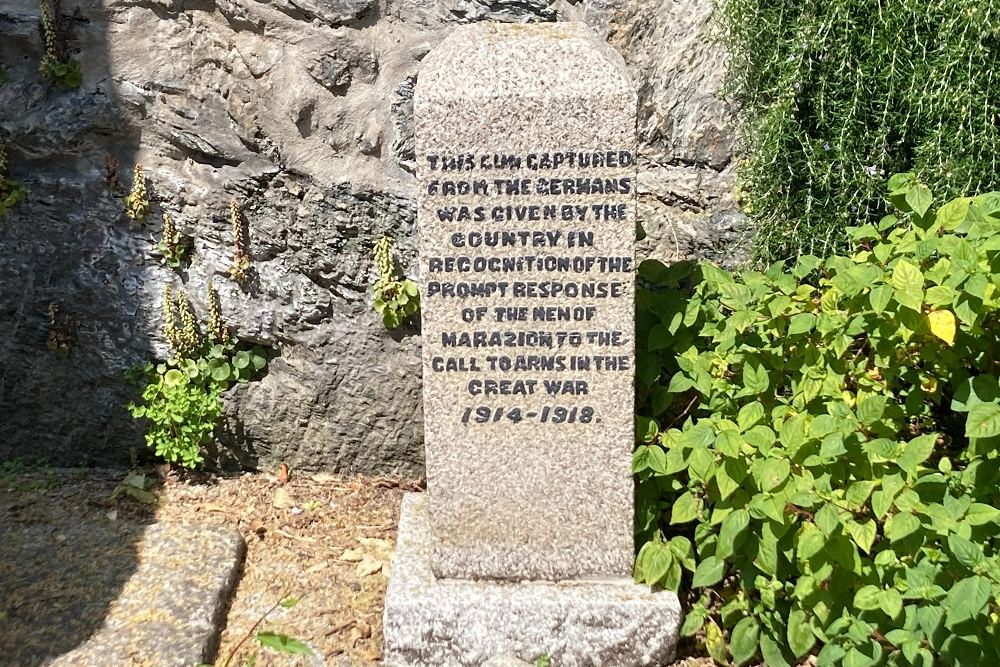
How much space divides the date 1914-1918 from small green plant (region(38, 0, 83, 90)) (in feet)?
6.66

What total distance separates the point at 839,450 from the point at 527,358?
84cm

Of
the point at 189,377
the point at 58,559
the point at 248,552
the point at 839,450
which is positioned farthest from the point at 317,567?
the point at 839,450

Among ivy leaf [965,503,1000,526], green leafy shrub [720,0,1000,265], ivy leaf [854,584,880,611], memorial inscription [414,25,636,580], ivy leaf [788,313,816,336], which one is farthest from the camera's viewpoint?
green leafy shrub [720,0,1000,265]

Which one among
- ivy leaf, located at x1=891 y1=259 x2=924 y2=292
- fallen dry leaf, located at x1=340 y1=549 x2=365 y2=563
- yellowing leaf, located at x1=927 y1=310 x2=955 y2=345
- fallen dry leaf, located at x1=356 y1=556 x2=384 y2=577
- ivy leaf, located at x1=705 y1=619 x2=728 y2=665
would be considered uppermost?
ivy leaf, located at x1=891 y1=259 x2=924 y2=292

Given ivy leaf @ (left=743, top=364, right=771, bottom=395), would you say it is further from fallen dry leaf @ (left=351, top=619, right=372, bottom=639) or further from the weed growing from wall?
the weed growing from wall

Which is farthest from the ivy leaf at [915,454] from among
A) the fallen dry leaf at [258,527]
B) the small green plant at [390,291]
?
the fallen dry leaf at [258,527]

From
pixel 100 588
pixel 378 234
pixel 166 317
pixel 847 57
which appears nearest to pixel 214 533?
pixel 100 588

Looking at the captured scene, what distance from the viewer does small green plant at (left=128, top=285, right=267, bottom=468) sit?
137 inches

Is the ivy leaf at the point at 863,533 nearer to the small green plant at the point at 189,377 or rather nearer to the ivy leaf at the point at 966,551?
the ivy leaf at the point at 966,551

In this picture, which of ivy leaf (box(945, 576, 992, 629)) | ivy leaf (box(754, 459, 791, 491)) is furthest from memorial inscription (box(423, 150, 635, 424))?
ivy leaf (box(945, 576, 992, 629))

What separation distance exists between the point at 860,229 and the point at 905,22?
0.74 m

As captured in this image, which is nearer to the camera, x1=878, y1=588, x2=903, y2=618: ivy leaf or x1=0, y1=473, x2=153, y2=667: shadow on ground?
x1=878, y1=588, x2=903, y2=618: ivy leaf

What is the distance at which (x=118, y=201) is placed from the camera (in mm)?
3447

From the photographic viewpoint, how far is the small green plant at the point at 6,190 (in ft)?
11.2
